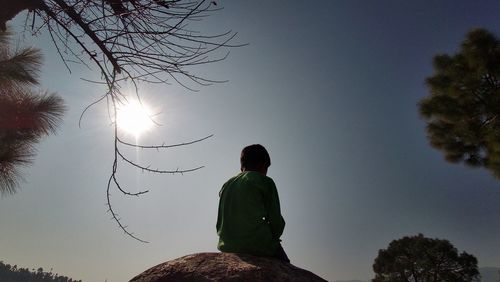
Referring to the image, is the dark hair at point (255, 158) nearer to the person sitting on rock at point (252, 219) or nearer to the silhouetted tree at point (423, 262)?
the person sitting on rock at point (252, 219)

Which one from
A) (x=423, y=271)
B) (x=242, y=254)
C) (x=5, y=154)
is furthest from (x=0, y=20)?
(x=423, y=271)

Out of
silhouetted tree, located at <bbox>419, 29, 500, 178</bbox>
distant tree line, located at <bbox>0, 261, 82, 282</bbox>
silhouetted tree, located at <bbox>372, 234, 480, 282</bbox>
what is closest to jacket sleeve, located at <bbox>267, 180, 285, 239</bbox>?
silhouetted tree, located at <bbox>419, 29, 500, 178</bbox>

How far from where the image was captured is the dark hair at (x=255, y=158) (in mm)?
2623

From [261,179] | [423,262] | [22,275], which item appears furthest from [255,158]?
[22,275]

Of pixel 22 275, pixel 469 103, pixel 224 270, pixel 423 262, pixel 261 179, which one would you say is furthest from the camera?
pixel 22 275

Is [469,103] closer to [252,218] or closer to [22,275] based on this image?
[252,218]

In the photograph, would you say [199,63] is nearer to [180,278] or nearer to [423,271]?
[180,278]

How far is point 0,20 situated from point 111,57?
768 mm

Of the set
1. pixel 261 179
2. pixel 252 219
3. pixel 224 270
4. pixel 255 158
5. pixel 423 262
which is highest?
pixel 423 262

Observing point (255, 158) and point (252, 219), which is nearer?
point (252, 219)

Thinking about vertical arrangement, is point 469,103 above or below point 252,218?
above

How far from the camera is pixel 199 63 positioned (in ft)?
7.25

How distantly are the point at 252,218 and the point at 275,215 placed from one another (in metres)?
0.17

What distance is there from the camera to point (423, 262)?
26609mm
